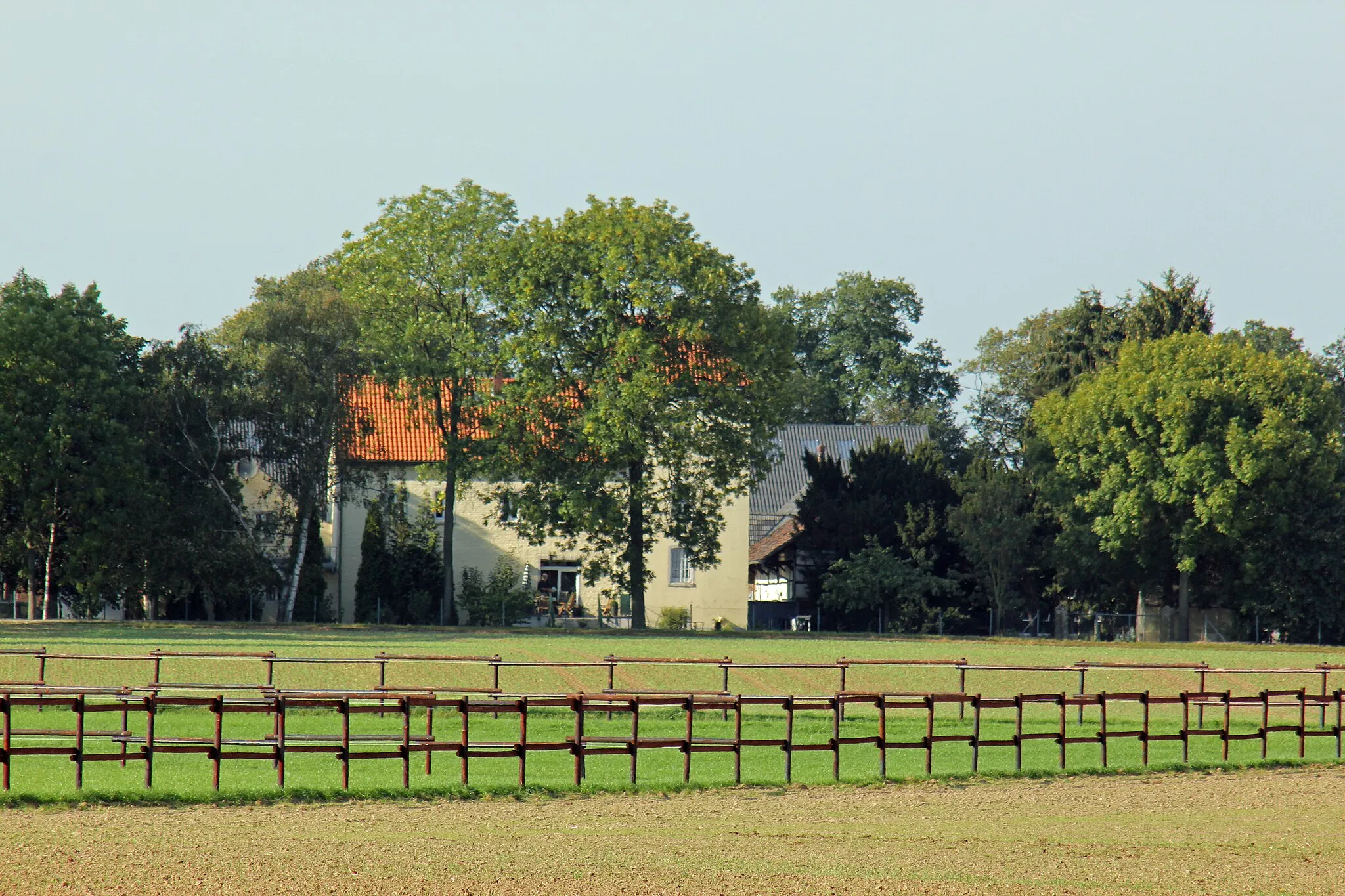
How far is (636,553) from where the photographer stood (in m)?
55.5

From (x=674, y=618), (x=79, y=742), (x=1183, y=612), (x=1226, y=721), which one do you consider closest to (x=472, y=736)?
(x=79, y=742)

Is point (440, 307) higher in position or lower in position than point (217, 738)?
higher

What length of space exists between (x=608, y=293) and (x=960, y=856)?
135ft

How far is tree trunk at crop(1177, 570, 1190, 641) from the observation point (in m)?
57.2

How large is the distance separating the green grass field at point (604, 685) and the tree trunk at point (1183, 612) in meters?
7.74

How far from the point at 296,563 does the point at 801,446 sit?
31.5 metres

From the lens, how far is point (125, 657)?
83.1 feet

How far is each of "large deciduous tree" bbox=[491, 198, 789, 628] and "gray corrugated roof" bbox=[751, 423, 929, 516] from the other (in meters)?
19.9

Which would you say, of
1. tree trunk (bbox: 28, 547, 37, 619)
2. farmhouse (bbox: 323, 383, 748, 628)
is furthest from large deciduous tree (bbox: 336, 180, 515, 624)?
tree trunk (bbox: 28, 547, 37, 619)

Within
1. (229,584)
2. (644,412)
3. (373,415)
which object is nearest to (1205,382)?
(644,412)

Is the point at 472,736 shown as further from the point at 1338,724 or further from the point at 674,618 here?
the point at 674,618

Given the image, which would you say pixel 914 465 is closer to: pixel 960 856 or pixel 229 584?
pixel 229 584

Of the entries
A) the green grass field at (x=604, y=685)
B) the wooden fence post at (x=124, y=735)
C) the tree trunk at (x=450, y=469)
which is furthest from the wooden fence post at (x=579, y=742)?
the tree trunk at (x=450, y=469)

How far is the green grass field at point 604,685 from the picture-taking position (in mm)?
20172
